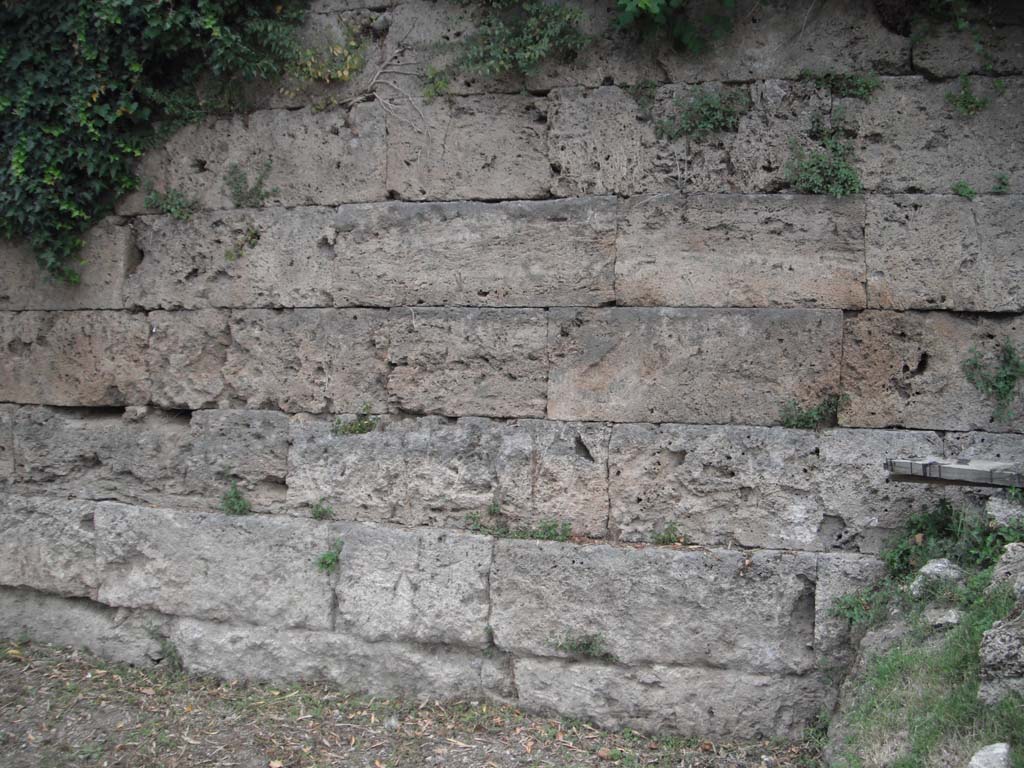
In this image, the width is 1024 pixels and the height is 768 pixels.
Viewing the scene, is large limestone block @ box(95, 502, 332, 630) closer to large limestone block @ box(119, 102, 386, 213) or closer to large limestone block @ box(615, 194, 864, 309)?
large limestone block @ box(119, 102, 386, 213)

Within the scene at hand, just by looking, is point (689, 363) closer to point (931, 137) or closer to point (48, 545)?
point (931, 137)

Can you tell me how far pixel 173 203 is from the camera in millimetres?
5441

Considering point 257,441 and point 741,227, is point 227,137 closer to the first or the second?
point 257,441

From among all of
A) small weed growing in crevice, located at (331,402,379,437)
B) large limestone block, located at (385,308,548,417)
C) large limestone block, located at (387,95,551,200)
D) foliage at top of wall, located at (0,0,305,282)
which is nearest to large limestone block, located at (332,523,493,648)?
small weed growing in crevice, located at (331,402,379,437)

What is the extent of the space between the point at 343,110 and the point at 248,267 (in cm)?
106

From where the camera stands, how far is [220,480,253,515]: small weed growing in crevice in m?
5.29

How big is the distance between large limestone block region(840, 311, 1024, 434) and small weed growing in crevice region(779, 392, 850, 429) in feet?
0.20

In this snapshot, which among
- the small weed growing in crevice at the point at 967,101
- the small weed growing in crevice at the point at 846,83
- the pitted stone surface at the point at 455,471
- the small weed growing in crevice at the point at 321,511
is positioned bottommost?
the small weed growing in crevice at the point at 321,511

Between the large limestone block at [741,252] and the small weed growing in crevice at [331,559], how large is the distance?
2.05 meters

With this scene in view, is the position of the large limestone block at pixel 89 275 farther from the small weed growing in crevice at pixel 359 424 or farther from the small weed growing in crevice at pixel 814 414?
the small weed growing in crevice at pixel 814 414

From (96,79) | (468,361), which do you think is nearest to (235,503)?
(468,361)

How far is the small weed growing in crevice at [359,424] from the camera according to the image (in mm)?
5156

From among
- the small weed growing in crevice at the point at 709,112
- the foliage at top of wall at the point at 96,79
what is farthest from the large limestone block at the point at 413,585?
the foliage at top of wall at the point at 96,79

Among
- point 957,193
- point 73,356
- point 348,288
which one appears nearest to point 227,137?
point 348,288
